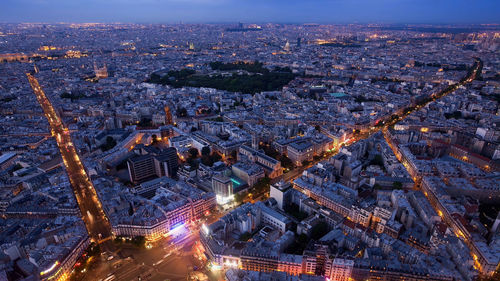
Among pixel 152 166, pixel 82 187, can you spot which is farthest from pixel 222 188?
pixel 82 187

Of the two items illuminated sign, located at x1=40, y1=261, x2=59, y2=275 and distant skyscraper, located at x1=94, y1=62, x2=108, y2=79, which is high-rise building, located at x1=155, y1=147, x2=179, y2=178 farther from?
distant skyscraper, located at x1=94, y1=62, x2=108, y2=79

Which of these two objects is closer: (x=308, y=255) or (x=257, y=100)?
(x=308, y=255)

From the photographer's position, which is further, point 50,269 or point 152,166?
point 152,166

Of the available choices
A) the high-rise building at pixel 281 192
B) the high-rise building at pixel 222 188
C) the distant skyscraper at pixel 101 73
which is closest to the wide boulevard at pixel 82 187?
the high-rise building at pixel 222 188

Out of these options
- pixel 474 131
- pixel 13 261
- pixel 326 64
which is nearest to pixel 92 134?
pixel 13 261

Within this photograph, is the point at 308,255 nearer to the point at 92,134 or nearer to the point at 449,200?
the point at 449,200

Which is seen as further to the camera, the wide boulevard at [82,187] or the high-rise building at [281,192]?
the high-rise building at [281,192]

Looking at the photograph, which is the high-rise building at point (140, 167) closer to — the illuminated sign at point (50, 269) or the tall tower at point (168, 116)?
the illuminated sign at point (50, 269)

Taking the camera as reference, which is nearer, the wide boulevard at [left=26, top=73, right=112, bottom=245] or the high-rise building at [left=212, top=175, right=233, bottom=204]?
the wide boulevard at [left=26, top=73, right=112, bottom=245]

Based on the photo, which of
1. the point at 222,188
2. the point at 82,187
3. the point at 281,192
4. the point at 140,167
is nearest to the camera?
the point at 281,192

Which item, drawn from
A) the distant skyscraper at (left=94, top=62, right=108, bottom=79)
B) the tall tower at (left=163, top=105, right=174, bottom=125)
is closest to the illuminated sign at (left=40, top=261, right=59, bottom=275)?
the tall tower at (left=163, top=105, right=174, bottom=125)

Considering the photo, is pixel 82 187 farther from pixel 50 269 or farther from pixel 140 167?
pixel 50 269
